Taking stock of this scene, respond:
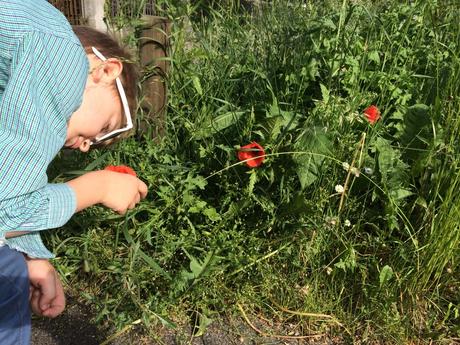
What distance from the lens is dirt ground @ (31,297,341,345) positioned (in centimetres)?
213

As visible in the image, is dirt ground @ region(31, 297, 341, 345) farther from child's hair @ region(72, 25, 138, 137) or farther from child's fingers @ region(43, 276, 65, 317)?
child's hair @ region(72, 25, 138, 137)

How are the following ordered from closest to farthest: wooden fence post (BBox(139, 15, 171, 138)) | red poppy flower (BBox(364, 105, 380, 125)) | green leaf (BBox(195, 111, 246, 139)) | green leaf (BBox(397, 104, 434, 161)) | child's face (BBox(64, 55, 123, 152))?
child's face (BBox(64, 55, 123, 152))
red poppy flower (BBox(364, 105, 380, 125))
green leaf (BBox(397, 104, 434, 161))
green leaf (BBox(195, 111, 246, 139))
wooden fence post (BBox(139, 15, 171, 138))

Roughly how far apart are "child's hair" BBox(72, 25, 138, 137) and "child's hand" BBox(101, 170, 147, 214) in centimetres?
26

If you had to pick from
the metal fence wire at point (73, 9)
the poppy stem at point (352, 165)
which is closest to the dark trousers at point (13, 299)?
the poppy stem at point (352, 165)

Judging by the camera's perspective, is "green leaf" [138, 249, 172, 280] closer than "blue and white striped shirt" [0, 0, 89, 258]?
No

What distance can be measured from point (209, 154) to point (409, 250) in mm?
955

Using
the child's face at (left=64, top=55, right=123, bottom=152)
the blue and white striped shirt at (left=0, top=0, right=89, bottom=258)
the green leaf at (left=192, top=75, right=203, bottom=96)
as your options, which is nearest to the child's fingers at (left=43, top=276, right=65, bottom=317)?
the blue and white striped shirt at (left=0, top=0, right=89, bottom=258)

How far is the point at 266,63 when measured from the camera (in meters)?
2.73

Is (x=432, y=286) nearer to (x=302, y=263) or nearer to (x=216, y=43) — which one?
(x=302, y=263)

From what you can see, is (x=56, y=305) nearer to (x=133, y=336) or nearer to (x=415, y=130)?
(x=133, y=336)

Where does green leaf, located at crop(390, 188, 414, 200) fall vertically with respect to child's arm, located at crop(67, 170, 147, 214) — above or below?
below

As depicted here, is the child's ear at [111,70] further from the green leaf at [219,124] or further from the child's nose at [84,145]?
the green leaf at [219,124]

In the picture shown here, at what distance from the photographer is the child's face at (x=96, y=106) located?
1.58 m

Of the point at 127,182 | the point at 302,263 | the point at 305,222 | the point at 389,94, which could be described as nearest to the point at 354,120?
the point at 389,94
